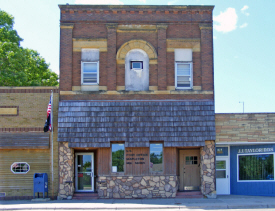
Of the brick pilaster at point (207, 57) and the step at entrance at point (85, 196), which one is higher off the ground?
the brick pilaster at point (207, 57)

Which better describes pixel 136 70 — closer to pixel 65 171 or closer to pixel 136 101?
pixel 136 101

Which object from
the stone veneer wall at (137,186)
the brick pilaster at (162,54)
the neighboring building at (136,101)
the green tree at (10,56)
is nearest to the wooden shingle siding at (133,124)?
the neighboring building at (136,101)

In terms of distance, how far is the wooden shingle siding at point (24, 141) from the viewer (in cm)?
1566

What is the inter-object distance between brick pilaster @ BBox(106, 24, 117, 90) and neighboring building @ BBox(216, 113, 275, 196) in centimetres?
529

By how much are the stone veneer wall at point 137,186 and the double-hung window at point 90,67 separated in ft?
15.3

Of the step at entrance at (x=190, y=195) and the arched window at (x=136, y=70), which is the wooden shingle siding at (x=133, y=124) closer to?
the arched window at (x=136, y=70)

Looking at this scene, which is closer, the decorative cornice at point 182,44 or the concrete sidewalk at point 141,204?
the concrete sidewalk at point 141,204

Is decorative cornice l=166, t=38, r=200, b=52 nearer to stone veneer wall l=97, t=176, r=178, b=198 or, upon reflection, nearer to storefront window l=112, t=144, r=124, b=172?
storefront window l=112, t=144, r=124, b=172

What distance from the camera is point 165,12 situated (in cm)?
1648

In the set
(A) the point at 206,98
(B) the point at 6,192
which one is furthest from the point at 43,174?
(A) the point at 206,98

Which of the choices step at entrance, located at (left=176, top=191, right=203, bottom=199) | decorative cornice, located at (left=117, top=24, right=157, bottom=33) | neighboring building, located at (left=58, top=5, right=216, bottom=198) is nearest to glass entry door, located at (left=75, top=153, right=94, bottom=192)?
neighboring building, located at (left=58, top=5, right=216, bottom=198)

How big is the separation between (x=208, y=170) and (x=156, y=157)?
2.45m

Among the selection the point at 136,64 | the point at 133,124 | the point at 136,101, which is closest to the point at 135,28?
the point at 136,64

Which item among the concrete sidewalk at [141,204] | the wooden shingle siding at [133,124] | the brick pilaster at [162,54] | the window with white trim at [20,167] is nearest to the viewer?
the concrete sidewalk at [141,204]
